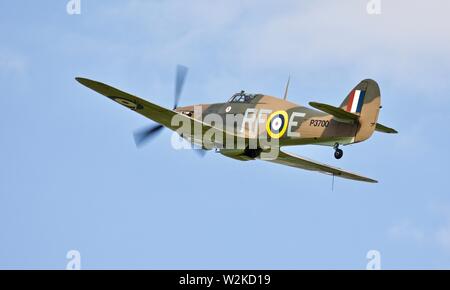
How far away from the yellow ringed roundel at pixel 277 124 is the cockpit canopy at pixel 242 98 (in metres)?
1.10

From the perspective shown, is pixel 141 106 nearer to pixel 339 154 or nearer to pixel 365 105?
pixel 339 154

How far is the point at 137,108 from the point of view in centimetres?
2866

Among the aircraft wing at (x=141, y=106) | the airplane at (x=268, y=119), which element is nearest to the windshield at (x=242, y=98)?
the airplane at (x=268, y=119)

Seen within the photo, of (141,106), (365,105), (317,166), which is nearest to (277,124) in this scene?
(365,105)

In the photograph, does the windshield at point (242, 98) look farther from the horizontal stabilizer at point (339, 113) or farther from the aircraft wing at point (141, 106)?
the horizontal stabilizer at point (339, 113)

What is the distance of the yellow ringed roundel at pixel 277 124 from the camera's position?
28.8m

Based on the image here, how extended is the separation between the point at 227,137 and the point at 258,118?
1.08 metres

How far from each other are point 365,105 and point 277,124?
110 inches

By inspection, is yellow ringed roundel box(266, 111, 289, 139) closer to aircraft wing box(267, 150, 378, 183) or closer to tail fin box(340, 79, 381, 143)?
tail fin box(340, 79, 381, 143)

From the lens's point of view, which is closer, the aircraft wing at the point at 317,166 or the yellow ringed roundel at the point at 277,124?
the yellow ringed roundel at the point at 277,124

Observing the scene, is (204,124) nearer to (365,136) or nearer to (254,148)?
(254,148)

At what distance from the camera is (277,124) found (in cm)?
2894

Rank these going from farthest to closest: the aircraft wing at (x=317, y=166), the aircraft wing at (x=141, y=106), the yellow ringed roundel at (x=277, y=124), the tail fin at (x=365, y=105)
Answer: the aircraft wing at (x=317, y=166) → the yellow ringed roundel at (x=277, y=124) → the aircraft wing at (x=141, y=106) → the tail fin at (x=365, y=105)
